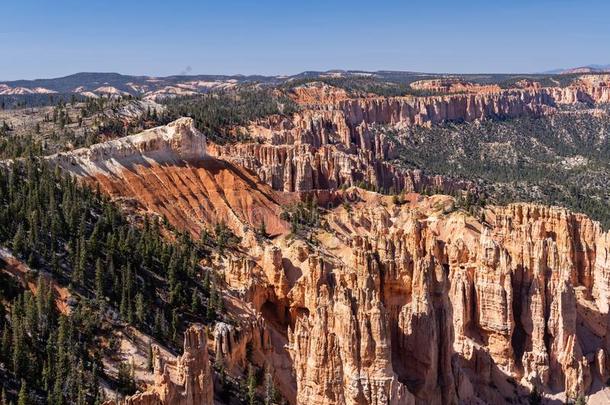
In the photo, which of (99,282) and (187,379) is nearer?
(187,379)

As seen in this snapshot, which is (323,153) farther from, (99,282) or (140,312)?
(140,312)

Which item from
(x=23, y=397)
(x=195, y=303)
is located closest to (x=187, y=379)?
(x=23, y=397)

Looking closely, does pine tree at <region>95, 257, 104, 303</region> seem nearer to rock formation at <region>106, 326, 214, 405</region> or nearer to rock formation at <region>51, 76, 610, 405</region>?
rock formation at <region>51, 76, 610, 405</region>

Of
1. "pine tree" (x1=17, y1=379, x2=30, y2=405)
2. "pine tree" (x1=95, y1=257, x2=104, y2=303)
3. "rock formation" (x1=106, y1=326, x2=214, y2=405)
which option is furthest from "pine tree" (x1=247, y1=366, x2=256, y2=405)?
"pine tree" (x1=95, y1=257, x2=104, y2=303)

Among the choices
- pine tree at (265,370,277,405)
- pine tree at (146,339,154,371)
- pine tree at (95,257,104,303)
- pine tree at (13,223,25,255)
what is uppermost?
pine tree at (13,223,25,255)

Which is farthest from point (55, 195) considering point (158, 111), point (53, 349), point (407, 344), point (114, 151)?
point (158, 111)

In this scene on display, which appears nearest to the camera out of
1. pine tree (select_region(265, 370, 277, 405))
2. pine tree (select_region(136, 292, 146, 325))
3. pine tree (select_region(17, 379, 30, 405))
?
pine tree (select_region(17, 379, 30, 405))

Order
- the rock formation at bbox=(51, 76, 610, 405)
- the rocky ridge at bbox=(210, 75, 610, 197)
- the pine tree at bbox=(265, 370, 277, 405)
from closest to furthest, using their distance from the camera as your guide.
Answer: the rock formation at bbox=(51, 76, 610, 405)
the pine tree at bbox=(265, 370, 277, 405)
the rocky ridge at bbox=(210, 75, 610, 197)

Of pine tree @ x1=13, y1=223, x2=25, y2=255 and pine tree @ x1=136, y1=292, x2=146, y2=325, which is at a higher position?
pine tree @ x1=13, y1=223, x2=25, y2=255

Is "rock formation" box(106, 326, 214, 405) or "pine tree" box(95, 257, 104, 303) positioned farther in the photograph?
"pine tree" box(95, 257, 104, 303)
